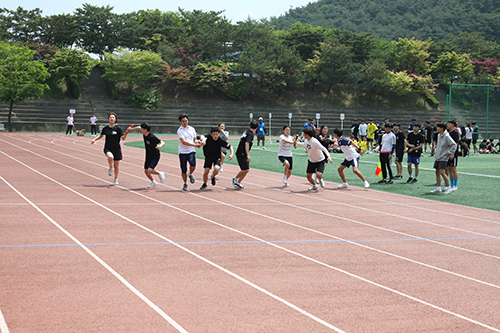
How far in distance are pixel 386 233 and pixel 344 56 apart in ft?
196

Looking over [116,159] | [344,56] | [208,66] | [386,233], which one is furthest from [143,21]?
[386,233]

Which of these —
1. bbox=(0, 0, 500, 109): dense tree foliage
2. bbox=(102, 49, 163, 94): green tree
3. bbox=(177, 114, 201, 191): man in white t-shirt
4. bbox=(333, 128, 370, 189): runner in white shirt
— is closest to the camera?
bbox=(177, 114, 201, 191): man in white t-shirt

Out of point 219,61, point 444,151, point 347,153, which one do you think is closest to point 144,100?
point 219,61

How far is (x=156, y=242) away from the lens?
25.3 ft

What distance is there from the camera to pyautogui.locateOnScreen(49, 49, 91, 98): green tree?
184 ft

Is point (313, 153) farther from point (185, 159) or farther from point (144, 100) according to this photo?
point (144, 100)

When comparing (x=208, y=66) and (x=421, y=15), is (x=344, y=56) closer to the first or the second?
(x=208, y=66)

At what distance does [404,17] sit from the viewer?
508 feet

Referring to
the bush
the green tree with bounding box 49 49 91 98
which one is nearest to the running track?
the bush

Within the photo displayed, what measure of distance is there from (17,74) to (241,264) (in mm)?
44145

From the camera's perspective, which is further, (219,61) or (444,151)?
(219,61)

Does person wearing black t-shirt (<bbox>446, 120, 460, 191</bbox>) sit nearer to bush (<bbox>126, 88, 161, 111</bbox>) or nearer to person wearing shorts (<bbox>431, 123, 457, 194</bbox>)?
person wearing shorts (<bbox>431, 123, 457, 194</bbox>)

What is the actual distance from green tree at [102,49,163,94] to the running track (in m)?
46.1

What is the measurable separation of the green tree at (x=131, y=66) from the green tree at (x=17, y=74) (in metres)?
11.7
